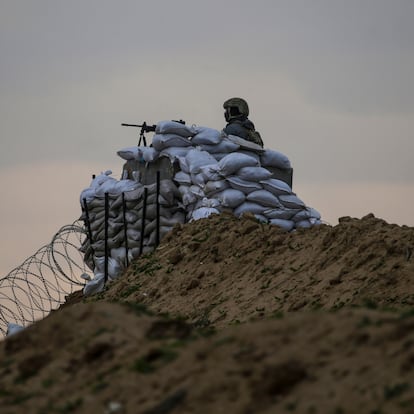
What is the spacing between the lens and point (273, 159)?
22359 millimetres

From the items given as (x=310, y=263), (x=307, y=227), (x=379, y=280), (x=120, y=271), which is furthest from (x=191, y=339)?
(x=120, y=271)

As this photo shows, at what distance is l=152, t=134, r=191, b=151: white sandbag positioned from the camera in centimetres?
2186

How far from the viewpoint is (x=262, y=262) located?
1908cm

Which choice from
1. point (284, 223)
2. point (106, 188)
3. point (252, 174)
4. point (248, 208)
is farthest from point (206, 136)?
point (106, 188)

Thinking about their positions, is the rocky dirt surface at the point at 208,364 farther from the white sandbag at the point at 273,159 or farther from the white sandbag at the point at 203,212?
the white sandbag at the point at 273,159

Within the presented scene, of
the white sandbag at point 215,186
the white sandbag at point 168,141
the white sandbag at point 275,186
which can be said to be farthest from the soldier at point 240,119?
the white sandbag at point 215,186

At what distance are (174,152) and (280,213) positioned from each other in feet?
6.15

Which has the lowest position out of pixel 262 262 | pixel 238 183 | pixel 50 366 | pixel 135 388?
pixel 135 388

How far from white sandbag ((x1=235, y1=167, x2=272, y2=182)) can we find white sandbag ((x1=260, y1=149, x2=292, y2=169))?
145cm

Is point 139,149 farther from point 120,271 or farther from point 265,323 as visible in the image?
point 265,323

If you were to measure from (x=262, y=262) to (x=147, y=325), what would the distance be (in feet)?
32.0

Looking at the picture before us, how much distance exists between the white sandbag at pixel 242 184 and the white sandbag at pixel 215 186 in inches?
3.5

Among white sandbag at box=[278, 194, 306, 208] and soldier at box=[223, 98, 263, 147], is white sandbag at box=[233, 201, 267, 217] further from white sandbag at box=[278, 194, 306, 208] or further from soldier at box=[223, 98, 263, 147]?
soldier at box=[223, 98, 263, 147]

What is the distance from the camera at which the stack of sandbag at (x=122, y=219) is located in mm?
22141
